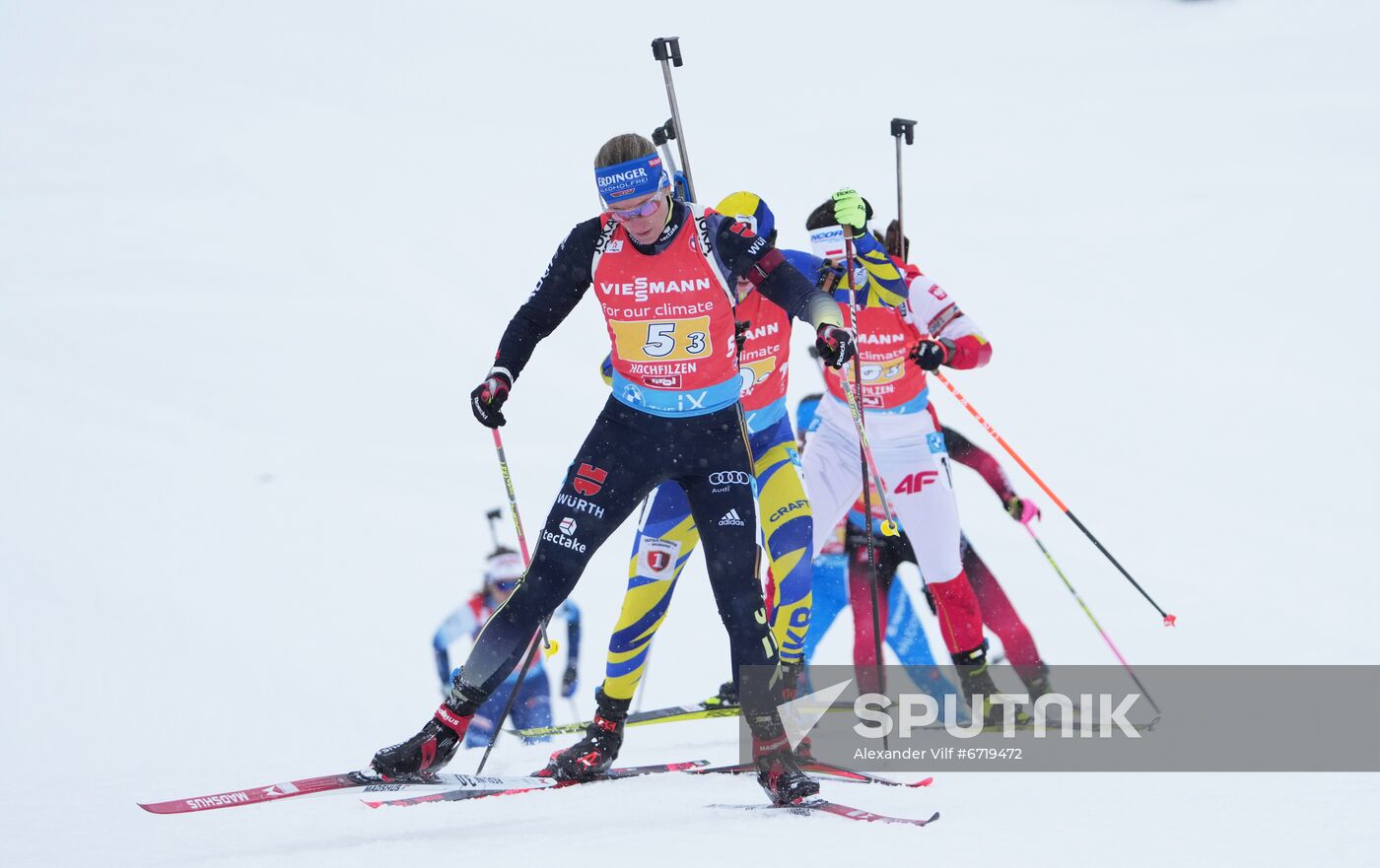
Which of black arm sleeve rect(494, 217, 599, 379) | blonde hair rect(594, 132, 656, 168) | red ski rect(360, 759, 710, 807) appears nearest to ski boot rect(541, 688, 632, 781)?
red ski rect(360, 759, 710, 807)

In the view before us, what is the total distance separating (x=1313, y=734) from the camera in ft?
18.9

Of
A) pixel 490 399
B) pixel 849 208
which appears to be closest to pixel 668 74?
pixel 849 208

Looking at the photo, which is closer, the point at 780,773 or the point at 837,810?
the point at 837,810

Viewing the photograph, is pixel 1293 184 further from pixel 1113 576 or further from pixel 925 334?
pixel 925 334

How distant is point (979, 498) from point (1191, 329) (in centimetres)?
939

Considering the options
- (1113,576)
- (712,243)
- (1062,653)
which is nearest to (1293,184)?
(1113,576)

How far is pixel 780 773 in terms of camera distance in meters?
4.30

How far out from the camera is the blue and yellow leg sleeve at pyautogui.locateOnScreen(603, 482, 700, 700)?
5.24 metres

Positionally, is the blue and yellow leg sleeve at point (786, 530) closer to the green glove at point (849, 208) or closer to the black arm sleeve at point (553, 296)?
the green glove at point (849, 208)

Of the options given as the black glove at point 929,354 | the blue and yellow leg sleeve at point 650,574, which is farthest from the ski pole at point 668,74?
the blue and yellow leg sleeve at point 650,574

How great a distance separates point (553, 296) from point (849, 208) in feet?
6.48

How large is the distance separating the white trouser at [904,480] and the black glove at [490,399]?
2.43 metres

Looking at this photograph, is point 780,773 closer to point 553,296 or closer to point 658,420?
point 658,420

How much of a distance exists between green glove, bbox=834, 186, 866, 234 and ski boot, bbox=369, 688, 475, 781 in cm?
294
